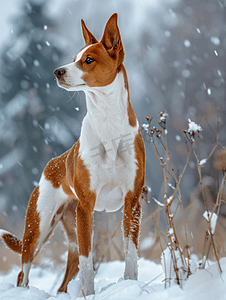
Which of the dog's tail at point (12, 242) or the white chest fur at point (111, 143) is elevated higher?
the white chest fur at point (111, 143)

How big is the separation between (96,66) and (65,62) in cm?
321

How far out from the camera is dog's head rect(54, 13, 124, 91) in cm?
155

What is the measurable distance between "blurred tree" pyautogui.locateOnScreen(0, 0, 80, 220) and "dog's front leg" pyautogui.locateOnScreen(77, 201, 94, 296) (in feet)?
9.35

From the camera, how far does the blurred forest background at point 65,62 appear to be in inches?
162

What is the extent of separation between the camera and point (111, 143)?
1.70 meters

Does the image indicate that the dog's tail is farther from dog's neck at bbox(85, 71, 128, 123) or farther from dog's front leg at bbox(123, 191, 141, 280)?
dog's neck at bbox(85, 71, 128, 123)

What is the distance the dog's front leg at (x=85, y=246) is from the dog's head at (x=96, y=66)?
0.72 m

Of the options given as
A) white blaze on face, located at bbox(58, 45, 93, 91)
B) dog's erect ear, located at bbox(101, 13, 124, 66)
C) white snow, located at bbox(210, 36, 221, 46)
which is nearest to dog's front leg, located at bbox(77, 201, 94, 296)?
white blaze on face, located at bbox(58, 45, 93, 91)

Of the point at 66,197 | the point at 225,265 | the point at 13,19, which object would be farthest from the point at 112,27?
the point at 13,19

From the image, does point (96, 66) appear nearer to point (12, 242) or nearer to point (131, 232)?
point (131, 232)

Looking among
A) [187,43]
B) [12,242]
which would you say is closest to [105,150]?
[12,242]

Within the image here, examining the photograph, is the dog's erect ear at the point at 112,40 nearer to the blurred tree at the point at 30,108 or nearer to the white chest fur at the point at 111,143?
the white chest fur at the point at 111,143

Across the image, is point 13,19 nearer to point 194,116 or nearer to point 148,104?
point 148,104

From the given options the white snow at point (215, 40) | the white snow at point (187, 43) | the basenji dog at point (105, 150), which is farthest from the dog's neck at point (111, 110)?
the white snow at point (187, 43)
